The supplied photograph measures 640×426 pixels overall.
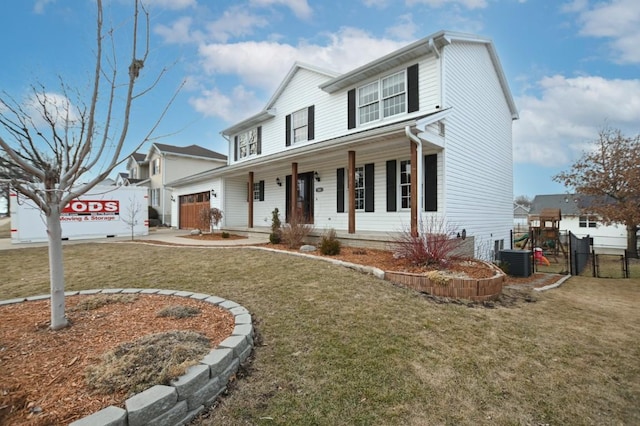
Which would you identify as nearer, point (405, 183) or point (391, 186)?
point (405, 183)

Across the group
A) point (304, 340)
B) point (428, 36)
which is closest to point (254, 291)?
point (304, 340)

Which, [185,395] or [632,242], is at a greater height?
[185,395]

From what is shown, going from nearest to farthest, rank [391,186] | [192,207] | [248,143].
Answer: [391,186], [248,143], [192,207]

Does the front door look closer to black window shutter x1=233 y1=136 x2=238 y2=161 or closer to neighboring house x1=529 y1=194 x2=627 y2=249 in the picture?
black window shutter x1=233 y1=136 x2=238 y2=161

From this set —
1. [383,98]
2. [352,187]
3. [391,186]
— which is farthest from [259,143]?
[391,186]

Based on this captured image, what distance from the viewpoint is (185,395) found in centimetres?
231

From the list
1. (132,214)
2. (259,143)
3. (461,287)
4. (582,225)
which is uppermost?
(259,143)

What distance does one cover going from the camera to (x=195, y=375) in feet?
7.95

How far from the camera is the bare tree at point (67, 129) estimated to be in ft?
10.8

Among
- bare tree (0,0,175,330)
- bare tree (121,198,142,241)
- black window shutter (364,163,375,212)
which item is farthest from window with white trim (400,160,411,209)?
bare tree (121,198,142,241)

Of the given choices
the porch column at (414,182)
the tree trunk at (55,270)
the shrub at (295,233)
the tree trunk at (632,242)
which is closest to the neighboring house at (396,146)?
the porch column at (414,182)

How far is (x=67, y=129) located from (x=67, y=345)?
244 cm

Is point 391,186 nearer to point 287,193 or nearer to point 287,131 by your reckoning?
point 287,193

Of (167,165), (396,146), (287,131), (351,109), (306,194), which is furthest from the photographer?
(167,165)
